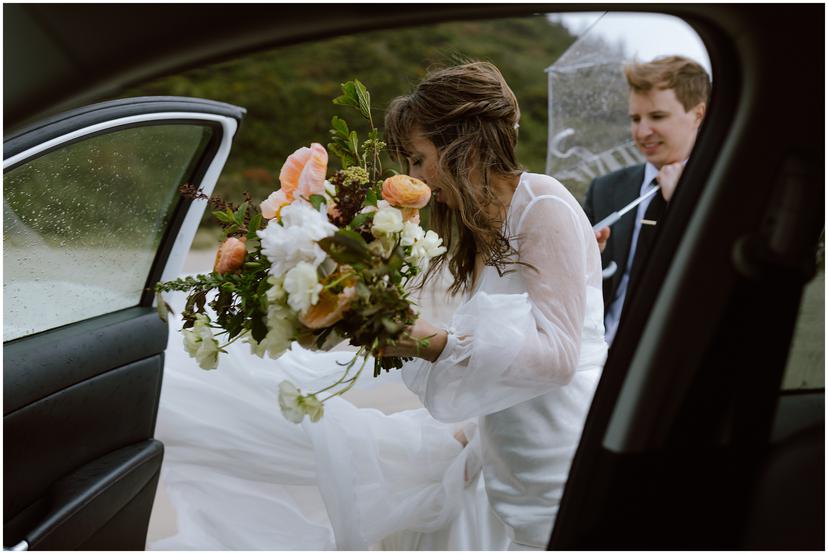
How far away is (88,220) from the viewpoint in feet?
6.76

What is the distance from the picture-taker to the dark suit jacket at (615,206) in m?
3.29

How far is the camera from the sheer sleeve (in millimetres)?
1722

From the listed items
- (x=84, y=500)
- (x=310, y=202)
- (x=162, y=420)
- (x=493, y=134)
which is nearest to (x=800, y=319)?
(x=310, y=202)

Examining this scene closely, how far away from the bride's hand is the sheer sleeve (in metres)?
0.02

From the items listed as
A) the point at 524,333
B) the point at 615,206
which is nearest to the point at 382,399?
the point at 615,206

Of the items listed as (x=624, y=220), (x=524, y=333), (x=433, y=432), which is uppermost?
(x=524, y=333)

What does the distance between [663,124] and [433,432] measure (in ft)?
5.25

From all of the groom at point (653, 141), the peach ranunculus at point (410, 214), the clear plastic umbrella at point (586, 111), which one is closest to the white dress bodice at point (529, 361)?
the peach ranunculus at point (410, 214)

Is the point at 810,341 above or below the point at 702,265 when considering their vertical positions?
below

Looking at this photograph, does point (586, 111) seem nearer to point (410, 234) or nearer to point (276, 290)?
point (410, 234)

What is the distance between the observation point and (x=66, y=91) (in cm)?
66

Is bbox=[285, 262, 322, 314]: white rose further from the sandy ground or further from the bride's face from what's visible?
the bride's face

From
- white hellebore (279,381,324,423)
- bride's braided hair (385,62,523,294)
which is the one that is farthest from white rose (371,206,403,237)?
bride's braided hair (385,62,523,294)

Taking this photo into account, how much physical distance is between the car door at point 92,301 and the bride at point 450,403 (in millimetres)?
219
